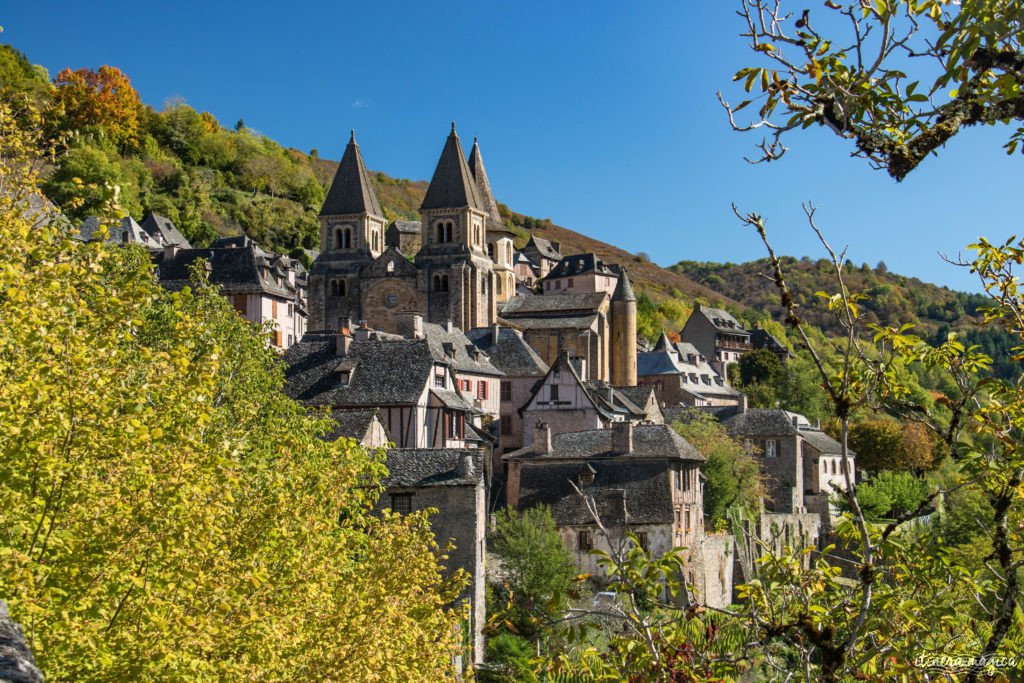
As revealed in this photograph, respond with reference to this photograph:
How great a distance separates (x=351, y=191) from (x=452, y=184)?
888 cm

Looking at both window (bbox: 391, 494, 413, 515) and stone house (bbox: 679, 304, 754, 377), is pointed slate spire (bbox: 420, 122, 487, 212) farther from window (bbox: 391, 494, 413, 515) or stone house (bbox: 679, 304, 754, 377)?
window (bbox: 391, 494, 413, 515)

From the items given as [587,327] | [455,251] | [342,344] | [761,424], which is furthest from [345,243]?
[342,344]

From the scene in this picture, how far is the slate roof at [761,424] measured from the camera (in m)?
60.3

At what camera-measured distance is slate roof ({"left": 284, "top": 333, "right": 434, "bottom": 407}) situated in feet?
141

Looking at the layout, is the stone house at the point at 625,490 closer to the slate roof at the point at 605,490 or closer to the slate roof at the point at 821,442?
the slate roof at the point at 605,490

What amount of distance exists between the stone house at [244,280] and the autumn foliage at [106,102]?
55142 millimetres

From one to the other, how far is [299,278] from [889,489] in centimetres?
5683

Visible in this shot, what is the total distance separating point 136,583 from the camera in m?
10.5

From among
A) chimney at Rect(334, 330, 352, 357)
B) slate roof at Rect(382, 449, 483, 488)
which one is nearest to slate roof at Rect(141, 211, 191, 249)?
chimney at Rect(334, 330, 352, 357)

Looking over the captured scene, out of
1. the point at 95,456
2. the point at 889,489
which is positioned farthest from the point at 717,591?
the point at 95,456

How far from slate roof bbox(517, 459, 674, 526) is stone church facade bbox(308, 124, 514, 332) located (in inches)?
1342

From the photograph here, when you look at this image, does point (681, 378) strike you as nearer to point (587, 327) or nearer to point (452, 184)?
point (587, 327)

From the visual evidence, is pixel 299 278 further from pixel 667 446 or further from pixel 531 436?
pixel 667 446

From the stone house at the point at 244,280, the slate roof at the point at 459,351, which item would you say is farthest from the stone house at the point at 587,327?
the stone house at the point at 244,280
